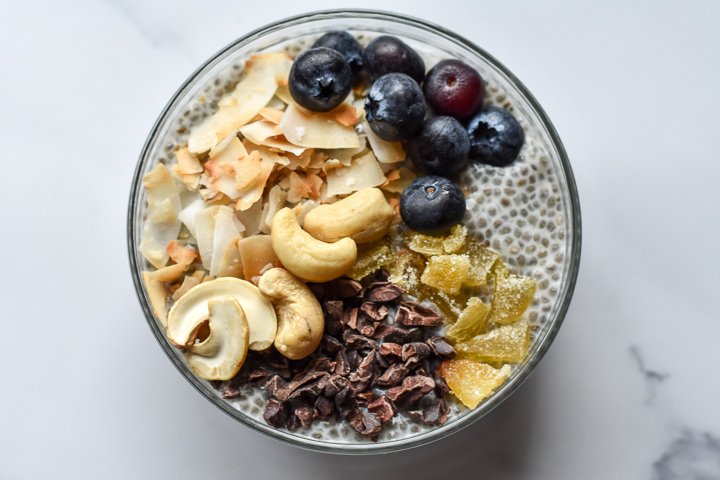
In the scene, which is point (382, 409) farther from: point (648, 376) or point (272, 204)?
point (648, 376)

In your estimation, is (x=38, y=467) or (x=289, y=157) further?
(x=38, y=467)

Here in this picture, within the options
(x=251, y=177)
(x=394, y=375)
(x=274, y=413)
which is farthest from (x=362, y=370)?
(x=251, y=177)

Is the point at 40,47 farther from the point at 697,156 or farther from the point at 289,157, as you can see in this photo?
the point at 697,156

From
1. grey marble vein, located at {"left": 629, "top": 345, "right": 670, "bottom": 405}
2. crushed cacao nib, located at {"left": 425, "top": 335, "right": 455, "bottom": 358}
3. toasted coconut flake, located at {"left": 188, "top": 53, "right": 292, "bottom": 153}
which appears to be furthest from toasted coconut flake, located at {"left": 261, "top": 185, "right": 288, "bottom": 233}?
grey marble vein, located at {"left": 629, "top": 345, "right": 670, "bottom": 405}

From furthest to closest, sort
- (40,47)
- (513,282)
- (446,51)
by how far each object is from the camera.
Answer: (40,47) < (446,51) < (513,282)

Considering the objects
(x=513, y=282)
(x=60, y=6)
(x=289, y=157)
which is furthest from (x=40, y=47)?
(x=513, y=282)

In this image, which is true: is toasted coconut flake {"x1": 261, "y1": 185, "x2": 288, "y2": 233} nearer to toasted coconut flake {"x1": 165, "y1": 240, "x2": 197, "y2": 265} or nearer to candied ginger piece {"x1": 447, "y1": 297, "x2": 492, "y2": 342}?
toasted coconut flake {"x1": 165, "y1": 240, "x2": 197, "y2": 265}

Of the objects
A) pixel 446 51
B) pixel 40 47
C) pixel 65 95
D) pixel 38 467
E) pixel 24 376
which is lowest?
pixel 38 467
